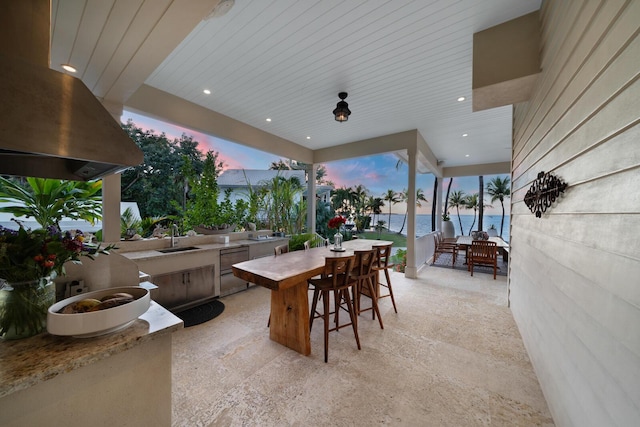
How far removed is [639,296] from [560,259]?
3.01ft

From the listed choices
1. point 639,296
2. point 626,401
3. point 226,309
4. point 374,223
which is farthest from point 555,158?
point 374,223

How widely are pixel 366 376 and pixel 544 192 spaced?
210 cm

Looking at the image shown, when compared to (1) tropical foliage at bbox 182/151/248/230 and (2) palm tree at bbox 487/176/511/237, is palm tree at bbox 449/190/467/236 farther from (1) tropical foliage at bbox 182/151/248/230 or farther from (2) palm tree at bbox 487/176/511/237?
(1) tropical foliage at bbox 182/151/248/230

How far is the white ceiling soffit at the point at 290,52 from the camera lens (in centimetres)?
185

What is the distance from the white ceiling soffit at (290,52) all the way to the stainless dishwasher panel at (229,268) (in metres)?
2.38

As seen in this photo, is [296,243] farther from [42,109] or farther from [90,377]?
[42,109]

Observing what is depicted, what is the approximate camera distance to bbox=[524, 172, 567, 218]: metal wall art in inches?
64.9

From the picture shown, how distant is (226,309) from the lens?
3.37 m

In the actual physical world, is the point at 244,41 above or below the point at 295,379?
above

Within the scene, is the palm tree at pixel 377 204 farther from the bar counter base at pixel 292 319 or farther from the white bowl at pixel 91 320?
the white bowl at pixel 91 320

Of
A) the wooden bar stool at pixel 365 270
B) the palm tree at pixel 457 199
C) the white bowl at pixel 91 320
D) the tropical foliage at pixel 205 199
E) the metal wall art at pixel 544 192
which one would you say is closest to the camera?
the white bowl at pixel 91 320

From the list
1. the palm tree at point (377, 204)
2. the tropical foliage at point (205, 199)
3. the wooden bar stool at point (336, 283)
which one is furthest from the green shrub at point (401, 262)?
the palm tree at point (377, 204)

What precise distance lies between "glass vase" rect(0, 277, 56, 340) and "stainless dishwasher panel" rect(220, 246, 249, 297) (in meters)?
2.65

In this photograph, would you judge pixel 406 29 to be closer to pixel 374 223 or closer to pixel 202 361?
pixel 202 361
